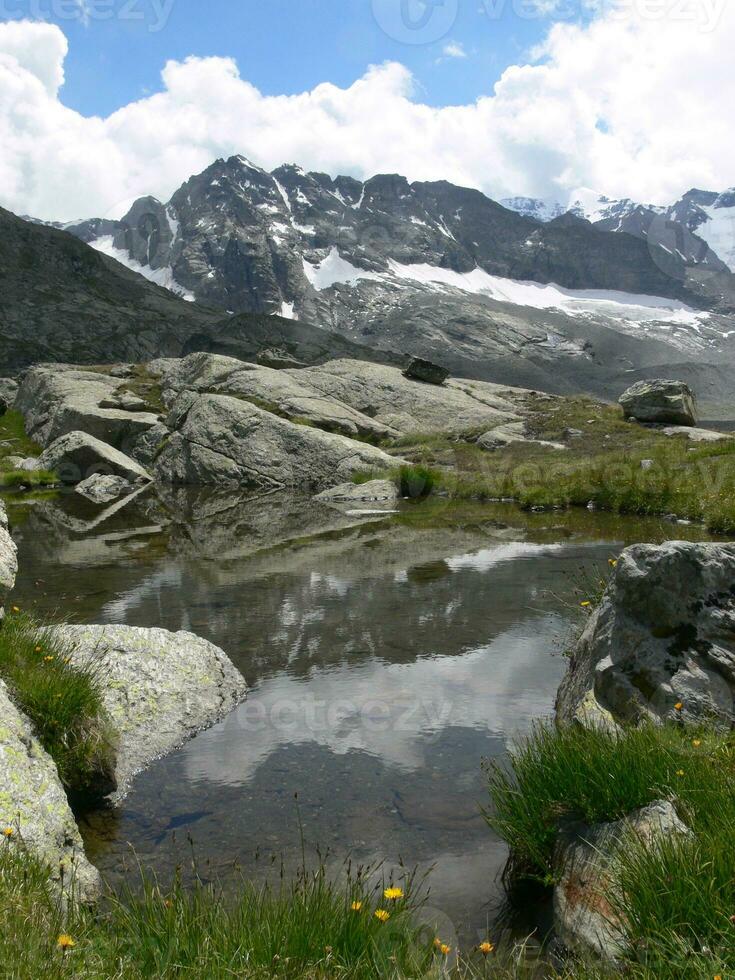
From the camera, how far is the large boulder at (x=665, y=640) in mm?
6770

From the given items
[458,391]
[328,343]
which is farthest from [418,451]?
[328,343]

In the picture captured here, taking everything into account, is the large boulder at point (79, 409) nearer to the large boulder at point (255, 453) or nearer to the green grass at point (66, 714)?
the large boulder at point (255, 453)

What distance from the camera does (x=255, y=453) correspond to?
41.3 meters

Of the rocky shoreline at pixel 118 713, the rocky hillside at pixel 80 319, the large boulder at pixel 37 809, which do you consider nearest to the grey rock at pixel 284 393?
the rocky shoreline at pixel 118 713

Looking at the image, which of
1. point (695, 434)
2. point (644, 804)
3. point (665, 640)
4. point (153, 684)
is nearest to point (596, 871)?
point (644, 804)

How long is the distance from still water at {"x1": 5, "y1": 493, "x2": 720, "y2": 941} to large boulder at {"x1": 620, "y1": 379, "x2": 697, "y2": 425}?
31793 mm

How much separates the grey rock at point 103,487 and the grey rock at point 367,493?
35.0ft

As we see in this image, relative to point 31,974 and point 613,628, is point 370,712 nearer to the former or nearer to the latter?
point 613,628

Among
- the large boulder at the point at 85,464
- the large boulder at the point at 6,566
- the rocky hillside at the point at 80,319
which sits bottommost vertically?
the large boulder at the point at 85,464

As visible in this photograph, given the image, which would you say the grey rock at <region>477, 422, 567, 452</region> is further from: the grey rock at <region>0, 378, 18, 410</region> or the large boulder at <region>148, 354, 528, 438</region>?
the grey rock at <region>0, 378, 18, 410</region>

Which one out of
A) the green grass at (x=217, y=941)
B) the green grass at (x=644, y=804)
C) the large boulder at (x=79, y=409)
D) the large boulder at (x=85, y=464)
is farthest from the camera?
the large boulder at (x=79, y=409)

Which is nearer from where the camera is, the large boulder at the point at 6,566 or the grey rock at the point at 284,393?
the large boulder at the point at 6,566

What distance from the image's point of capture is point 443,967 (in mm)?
3781

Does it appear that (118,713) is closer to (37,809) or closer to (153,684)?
(153,684)
